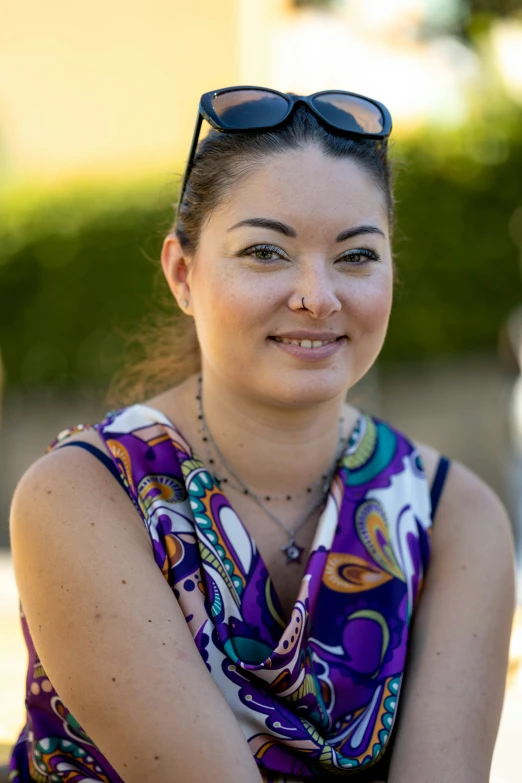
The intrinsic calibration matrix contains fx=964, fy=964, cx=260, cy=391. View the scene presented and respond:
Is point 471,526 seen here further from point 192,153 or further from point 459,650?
point 192,153

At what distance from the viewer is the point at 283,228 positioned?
6.65 feet

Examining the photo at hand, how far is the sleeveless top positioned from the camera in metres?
1.95

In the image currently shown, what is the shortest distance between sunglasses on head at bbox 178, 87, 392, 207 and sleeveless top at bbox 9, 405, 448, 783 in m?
0.69

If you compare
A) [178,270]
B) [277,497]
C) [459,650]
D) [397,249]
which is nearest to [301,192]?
[178,270]

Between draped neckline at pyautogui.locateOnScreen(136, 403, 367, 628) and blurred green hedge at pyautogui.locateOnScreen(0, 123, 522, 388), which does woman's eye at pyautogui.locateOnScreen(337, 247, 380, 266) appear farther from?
blurred green hedge at pyautogui.locateOnScreen(0, 123, 522, 388)

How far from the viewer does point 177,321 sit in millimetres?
2764

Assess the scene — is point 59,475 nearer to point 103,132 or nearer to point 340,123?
point 340,123

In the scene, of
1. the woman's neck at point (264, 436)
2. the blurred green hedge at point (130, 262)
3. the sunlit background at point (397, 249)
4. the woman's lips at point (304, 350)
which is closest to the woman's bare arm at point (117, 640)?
the woman's neck at point (264, 436)

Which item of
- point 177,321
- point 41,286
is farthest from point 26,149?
point 177,321

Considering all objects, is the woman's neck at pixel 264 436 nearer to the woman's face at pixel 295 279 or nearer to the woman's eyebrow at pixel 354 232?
→ the woman's face at pixel 295 279

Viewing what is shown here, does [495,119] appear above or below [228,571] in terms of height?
above

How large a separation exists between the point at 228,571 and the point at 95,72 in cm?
1092

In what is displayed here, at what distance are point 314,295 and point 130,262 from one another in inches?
311

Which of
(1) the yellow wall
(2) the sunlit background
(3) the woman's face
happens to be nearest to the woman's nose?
(3) the woman's face
